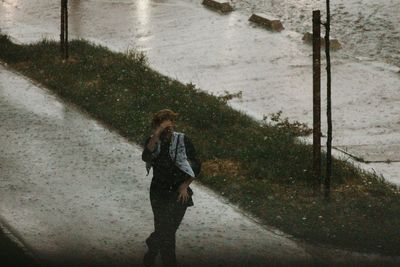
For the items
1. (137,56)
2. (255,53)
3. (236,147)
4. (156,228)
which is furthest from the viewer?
(255,53)

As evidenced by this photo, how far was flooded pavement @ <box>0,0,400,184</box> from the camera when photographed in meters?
12.9

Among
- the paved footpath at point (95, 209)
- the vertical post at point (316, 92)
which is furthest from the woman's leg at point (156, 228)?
the vertical post at point (316, 92)

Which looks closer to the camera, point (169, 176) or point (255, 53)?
point (169, 176)

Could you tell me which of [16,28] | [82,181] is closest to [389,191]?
[82,181]

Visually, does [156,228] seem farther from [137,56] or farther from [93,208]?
[137,56]

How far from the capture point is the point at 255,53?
16.6 meters

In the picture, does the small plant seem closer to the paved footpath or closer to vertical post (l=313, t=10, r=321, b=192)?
the paved footpath

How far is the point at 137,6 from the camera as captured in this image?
20.9 meters

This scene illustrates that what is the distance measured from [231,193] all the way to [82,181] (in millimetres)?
2065

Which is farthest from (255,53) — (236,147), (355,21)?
(236,147)

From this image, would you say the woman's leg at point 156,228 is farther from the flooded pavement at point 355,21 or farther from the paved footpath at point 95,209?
the flooded pavement at point 355,21

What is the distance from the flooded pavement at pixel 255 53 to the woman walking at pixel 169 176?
3.93m

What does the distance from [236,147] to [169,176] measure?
12.3 ft

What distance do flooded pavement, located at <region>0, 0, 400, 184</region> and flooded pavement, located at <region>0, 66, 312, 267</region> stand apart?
2.71 m
